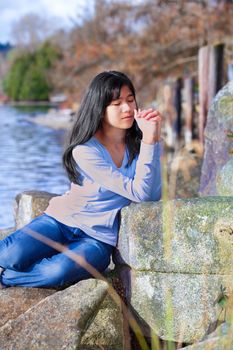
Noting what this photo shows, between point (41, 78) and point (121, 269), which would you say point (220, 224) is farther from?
point (41, 78)

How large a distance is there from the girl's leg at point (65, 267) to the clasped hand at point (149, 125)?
56 centimetres

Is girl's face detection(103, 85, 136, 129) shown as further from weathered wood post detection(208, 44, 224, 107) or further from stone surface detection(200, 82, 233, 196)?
weathered wood post detection(208, 44, 224, 107)

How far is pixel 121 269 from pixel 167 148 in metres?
12.6

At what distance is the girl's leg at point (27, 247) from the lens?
12.7 feet

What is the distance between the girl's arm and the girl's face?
18cm

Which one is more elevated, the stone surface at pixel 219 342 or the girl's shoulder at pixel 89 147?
the girl's shoulder at pixel 89 147

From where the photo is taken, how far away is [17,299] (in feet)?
12.5

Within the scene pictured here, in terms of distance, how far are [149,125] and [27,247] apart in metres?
0.82

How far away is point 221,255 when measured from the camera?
356cm

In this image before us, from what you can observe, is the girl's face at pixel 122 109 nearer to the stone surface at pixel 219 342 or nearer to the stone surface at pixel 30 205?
the stone surface at pixel 30 205

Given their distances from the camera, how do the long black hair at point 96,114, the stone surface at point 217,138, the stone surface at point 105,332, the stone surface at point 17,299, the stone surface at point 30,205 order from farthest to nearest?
the stone surface at point 217,138, the stone surface at point 30,205, the long black hair at point 96,114, the stone surface at point 17,299, the stone surface at point 105,332

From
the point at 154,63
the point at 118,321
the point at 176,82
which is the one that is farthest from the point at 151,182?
the point at 154,63

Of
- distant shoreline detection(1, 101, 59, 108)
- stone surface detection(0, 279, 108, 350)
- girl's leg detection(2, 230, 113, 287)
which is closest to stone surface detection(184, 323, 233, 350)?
stone surface detection(0, 279, 108, 350)

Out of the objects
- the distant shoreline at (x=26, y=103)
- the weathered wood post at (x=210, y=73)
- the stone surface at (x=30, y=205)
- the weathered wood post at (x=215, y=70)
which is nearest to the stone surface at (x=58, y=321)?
the stone surface at (x=30, y=205)
